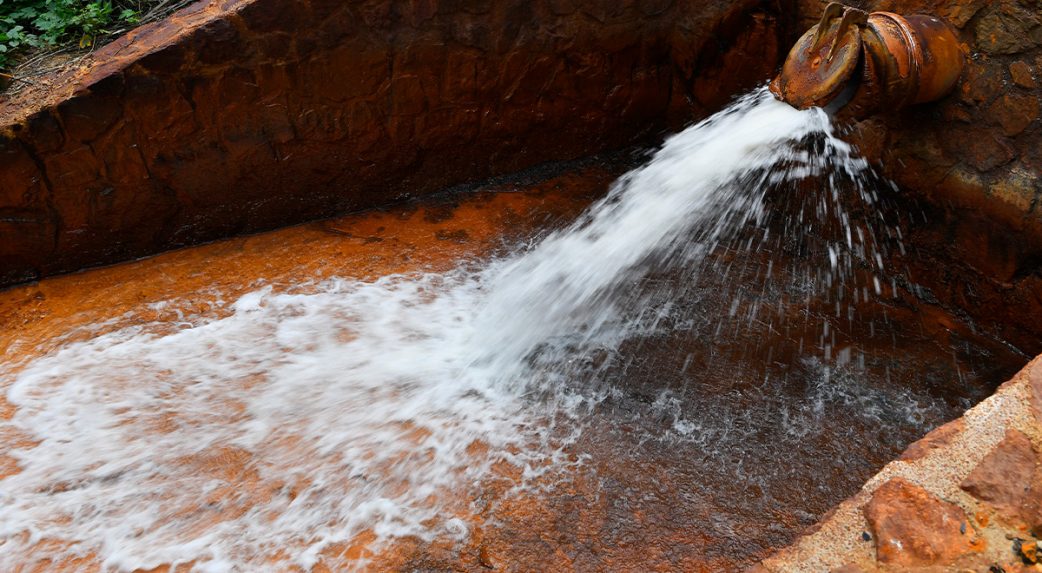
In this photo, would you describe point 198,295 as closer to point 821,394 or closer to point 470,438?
point 470,438

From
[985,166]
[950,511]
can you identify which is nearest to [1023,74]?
[985,166]

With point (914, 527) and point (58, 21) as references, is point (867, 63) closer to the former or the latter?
point (914, 527)

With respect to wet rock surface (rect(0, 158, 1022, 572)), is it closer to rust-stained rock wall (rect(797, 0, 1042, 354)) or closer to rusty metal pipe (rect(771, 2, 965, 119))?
rust-stained rock wall (rect(797, 0, 1042, 354))

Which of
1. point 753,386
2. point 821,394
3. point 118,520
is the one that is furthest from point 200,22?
point 821,394

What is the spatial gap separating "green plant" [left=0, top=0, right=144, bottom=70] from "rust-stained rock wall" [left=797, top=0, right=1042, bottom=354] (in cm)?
329

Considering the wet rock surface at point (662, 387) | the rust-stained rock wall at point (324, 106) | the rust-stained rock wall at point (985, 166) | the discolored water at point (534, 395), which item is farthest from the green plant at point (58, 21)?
the rust-stained rock wall at point (985, 166)

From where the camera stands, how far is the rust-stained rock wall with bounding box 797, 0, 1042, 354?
2.50 metres

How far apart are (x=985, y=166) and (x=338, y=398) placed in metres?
2.50

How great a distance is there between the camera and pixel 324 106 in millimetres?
3162

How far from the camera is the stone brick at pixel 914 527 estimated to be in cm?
129

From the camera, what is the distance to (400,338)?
2.71 meters

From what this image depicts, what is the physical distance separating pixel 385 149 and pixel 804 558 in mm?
2628

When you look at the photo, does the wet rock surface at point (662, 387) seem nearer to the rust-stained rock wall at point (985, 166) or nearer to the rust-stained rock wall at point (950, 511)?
the rust-stained rock wall at point (950, 511)

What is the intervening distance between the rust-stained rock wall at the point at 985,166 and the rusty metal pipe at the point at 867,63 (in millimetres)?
128
